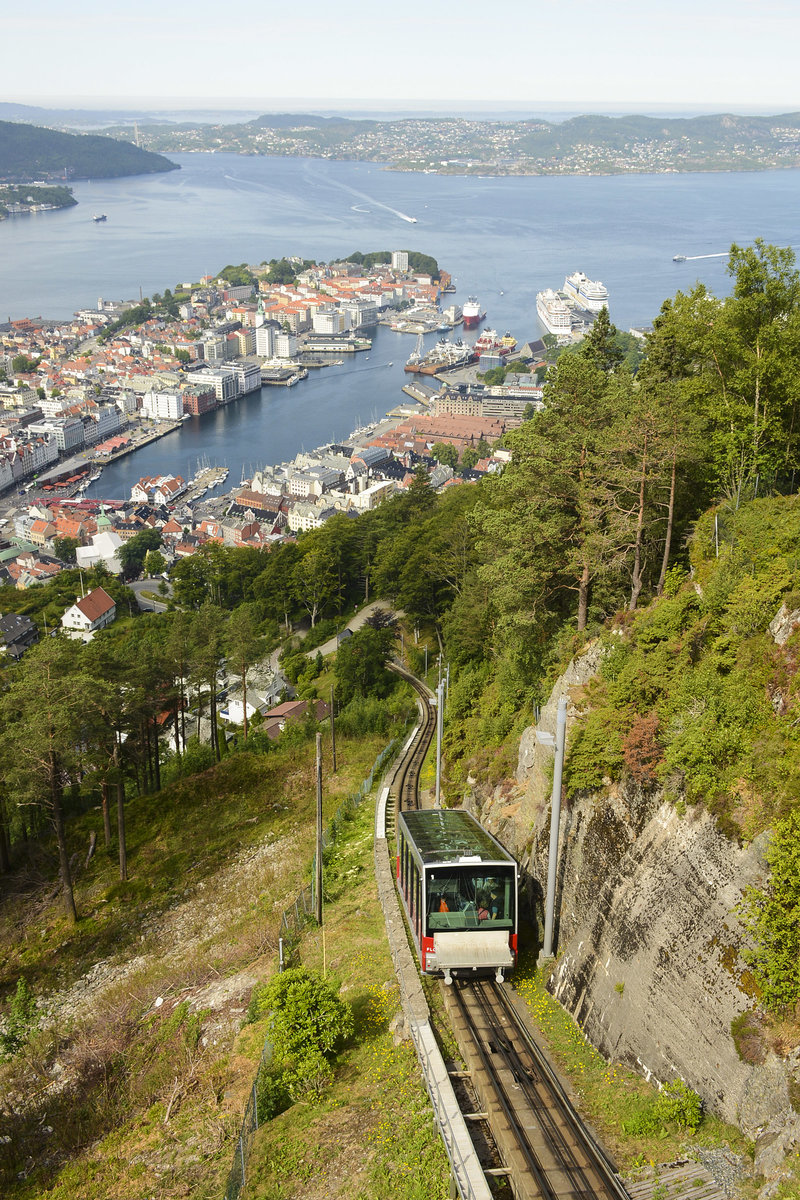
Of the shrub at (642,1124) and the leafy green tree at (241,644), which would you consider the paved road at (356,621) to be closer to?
the leafy green tree at (241,644)

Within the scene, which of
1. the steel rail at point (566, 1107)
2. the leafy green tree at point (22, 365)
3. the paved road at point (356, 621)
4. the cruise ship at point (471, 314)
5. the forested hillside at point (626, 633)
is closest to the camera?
the steel rail at point (566, 1107)

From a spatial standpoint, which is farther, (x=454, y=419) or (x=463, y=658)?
(x=454, y=419)

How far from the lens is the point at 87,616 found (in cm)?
4650

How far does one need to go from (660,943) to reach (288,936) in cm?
605

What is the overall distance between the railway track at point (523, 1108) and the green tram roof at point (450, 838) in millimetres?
1413

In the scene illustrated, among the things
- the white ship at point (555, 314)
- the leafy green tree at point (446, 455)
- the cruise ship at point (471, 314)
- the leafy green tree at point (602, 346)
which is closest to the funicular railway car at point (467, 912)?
the leafy green tree at point (602, 346)

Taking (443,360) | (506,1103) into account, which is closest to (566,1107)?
(506,1103)

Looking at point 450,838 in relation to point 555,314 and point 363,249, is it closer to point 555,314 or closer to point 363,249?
point 555,314

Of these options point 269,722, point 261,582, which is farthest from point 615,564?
point 261,582

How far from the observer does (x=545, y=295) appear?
11619cm

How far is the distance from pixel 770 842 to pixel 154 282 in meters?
151

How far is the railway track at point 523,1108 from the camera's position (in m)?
6.53

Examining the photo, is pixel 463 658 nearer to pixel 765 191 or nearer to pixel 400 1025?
pixel 400 1025

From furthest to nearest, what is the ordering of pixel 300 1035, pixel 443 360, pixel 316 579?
pixel 443 360 → pixel 316 579 → pixel 300 1035
